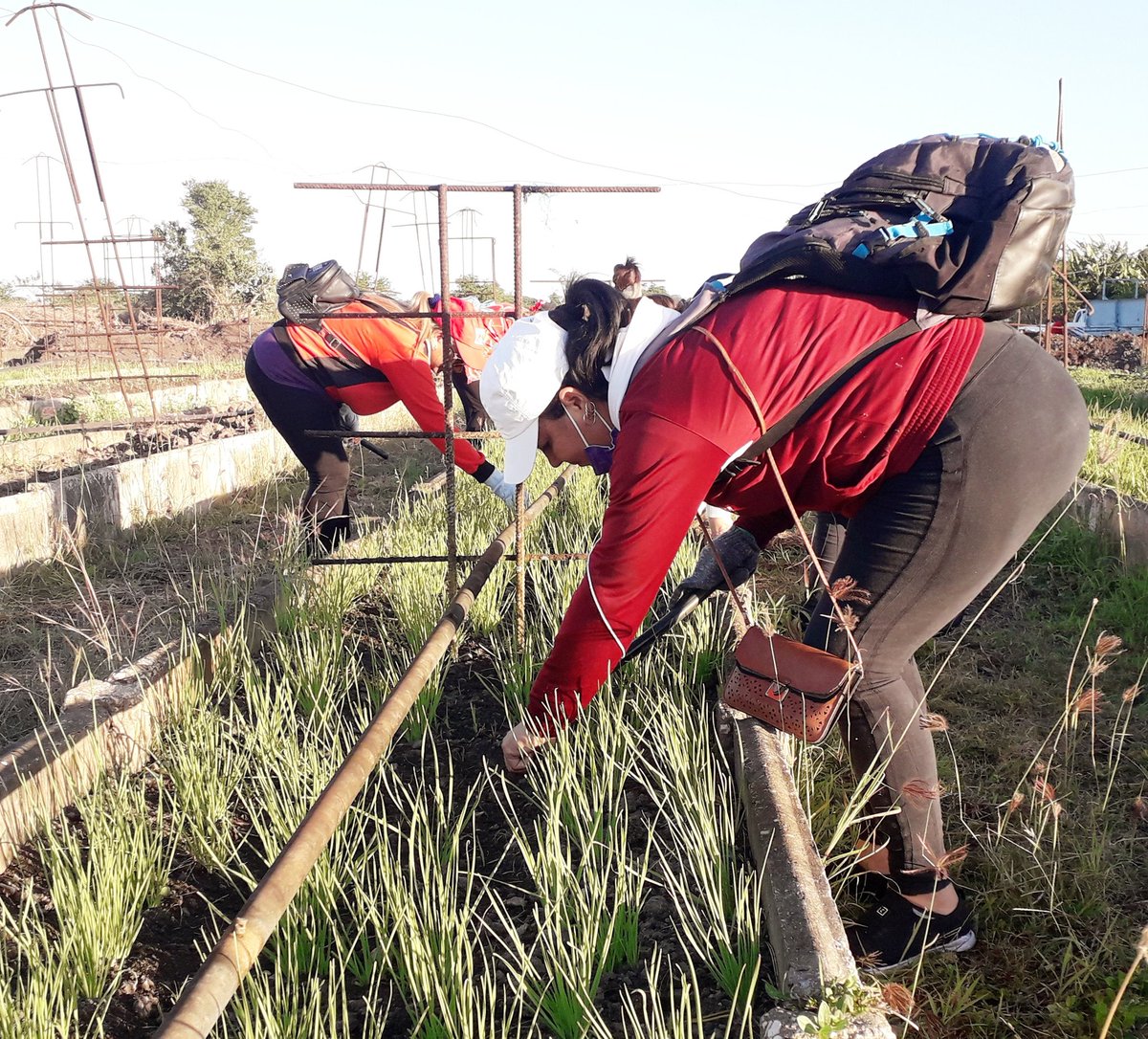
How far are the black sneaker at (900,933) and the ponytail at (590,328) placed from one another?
4.02 ft

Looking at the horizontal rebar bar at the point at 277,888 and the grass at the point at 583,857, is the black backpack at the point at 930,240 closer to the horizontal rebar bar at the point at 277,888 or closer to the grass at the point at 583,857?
the grass at the point at 583,857

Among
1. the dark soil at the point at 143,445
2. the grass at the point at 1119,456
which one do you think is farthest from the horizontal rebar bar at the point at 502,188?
the dark soil at the point at 143,445

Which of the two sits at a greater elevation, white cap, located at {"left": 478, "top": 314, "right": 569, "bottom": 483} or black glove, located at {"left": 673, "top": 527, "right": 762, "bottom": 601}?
white cap, located at {"left": 478, "top": 314, "right": 569, "bottom": 483}

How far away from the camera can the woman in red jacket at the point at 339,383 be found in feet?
13.2

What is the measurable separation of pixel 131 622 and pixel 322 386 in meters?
1.32

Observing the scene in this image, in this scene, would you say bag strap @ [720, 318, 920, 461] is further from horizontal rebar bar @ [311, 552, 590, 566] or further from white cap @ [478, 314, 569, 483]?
horizontal rebar bar @ [311, 552, 590, 566]

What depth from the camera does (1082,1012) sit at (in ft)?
5.91

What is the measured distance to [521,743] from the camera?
2160 mm

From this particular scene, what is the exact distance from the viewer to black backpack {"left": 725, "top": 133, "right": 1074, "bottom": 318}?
1.68m

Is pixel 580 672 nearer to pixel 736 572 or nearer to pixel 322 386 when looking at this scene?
pixel 736 572

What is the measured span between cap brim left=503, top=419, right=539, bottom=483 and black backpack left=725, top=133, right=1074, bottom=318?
0.54 metres

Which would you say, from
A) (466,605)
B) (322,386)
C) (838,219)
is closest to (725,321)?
(838,219)

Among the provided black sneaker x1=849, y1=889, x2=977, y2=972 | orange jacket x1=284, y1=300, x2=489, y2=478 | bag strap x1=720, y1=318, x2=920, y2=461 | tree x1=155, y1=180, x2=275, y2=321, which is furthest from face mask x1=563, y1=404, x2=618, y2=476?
tree x1=155, y1=180, x2=275, y2=321

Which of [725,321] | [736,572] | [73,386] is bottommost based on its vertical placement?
[73,386]
